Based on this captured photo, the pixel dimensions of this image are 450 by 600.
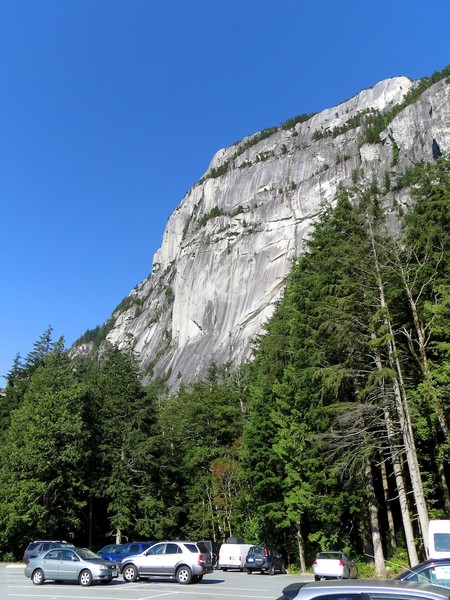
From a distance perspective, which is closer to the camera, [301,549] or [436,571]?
[436,571]

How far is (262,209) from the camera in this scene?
111938mm

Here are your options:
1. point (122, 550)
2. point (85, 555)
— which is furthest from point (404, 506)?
point (122, 550)

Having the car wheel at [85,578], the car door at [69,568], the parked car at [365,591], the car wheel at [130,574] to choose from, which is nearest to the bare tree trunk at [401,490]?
the car wheel at [130,574]

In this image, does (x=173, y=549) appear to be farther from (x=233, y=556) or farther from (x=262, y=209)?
(x=262, y=209)

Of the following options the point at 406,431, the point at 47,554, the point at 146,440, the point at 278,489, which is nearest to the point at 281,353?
the point at 278,489

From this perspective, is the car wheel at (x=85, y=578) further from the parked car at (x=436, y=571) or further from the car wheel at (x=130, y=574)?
the parked car at (x=436, y=571)

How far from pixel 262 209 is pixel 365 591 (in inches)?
4345

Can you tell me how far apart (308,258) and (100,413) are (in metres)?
22.9

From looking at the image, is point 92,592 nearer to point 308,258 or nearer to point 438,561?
point 438,561

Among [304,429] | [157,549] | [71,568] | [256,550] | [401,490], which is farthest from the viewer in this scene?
[256,550]

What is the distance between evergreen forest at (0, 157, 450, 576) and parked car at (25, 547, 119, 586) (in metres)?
8.74

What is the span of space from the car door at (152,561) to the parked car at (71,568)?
47.3 inches

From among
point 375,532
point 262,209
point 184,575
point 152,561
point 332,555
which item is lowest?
point 184,575

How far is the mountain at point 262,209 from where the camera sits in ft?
317
